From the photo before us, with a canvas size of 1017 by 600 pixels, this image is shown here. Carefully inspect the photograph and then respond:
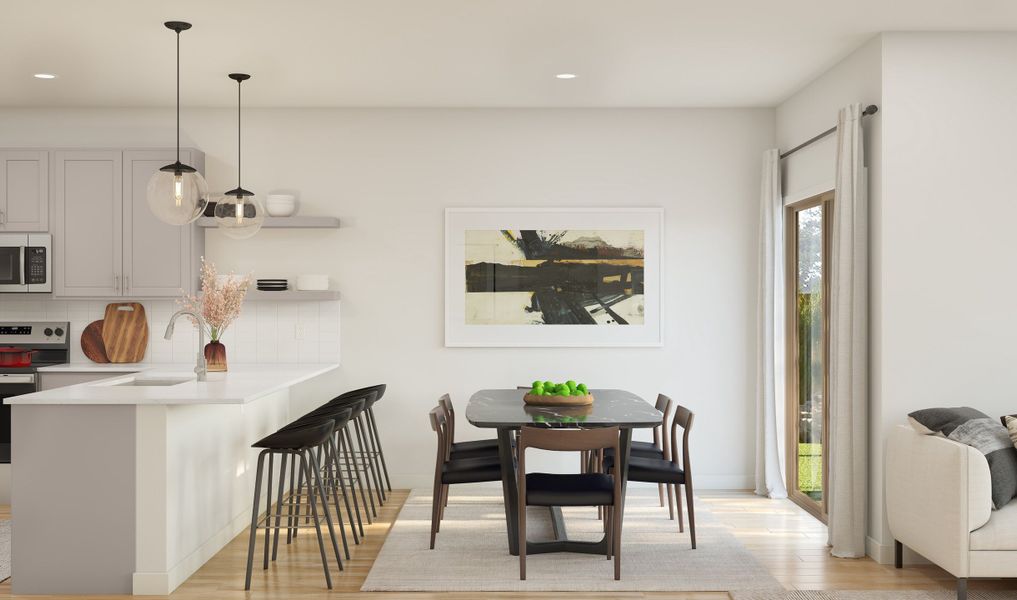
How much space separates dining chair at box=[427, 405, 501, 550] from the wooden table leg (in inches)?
3.7

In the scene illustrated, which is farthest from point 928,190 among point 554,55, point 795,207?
point 554,55

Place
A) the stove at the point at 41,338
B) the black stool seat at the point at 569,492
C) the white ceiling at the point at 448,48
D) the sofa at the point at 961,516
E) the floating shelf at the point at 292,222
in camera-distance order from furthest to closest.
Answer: the stove at the point at 41,338 → the floating shelf at the point at 292,222 → the white ceiling at the point at 448,48 → the black stool seat at the point at 569,492 → the sofa at the point at 961,516

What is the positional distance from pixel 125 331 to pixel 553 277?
325 cm

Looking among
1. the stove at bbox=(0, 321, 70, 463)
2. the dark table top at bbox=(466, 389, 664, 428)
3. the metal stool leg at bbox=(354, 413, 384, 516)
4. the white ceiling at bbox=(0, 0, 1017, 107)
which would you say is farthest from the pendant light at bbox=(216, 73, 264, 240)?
the stove at bbox=(0, 321, 70, 463)

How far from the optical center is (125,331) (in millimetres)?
6508

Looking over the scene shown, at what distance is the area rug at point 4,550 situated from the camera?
4.48 m

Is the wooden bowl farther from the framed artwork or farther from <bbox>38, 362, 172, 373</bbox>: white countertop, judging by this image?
<bbox>38, 362, 172, 373</bbox>: white countertop

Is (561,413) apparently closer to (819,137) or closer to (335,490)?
(335,490)

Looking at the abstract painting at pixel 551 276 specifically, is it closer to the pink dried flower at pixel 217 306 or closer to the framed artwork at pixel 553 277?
the framed artwork at pixel 553 277

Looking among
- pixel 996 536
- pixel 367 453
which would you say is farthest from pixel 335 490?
pixel 996 536

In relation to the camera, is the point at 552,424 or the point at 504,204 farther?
the point at 504,204

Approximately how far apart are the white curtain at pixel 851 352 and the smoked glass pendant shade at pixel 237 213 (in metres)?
3.33

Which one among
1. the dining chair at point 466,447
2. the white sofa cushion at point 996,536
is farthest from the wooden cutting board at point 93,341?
the white sofa cushion at point 996,536

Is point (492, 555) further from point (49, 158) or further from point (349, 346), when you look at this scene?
point (49, 158)
